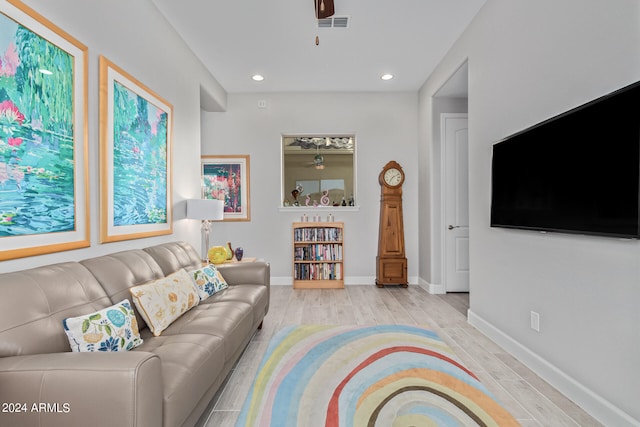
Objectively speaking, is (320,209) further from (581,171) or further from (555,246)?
(581,171)

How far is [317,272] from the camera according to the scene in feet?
16.5

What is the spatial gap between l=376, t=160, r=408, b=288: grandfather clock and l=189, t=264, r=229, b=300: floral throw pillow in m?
2.65

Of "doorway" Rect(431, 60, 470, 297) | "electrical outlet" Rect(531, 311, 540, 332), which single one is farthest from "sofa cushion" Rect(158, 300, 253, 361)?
"doorway" Rect(431, 60, 470, 297)

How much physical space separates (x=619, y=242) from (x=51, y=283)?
268 centimetres

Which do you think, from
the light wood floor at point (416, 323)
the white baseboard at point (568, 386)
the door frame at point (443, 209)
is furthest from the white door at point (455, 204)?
the white baseboard at point (568, 386)

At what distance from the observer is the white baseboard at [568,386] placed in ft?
5.52

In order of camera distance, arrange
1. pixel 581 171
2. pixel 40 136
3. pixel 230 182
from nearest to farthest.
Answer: pixel 40 136 < pixel 581 171 < pixel 230 182

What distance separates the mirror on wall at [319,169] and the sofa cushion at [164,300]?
314cm

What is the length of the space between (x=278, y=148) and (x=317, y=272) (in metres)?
1.96

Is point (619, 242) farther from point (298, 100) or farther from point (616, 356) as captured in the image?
point (298, 100)

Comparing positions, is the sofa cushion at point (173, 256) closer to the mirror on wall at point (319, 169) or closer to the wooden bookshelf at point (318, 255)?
the wooden bookshelf at point (318, 255)

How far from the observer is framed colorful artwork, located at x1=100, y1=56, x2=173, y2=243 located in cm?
223

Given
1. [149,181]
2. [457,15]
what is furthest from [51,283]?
[457,15]

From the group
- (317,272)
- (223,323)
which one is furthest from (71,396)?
(317,272)
